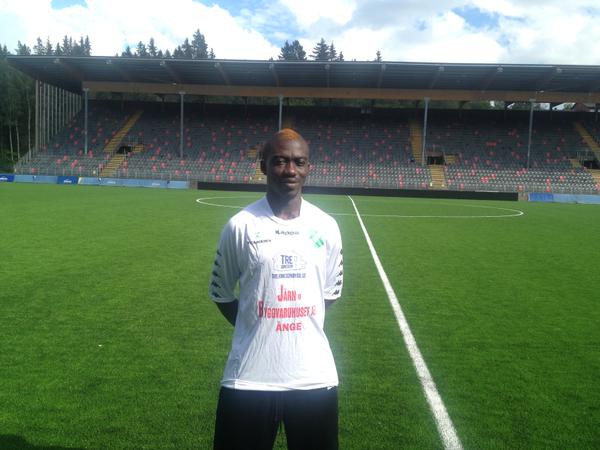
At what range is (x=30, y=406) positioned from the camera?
14.7 ft

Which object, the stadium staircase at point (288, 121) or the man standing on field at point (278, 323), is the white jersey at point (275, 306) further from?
the stadium staircase at point (288, 121)

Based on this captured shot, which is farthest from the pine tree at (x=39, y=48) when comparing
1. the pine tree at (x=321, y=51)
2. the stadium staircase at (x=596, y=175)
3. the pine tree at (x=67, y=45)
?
the stadium staircase at (x=596, y=175)

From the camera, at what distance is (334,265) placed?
9.16ft

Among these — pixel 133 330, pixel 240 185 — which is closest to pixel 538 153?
pixel 240 185

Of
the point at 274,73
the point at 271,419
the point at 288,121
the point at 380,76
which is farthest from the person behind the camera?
the point at 288,121

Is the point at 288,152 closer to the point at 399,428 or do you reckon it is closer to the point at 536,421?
the point at 399,428

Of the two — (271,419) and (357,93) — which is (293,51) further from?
(271,419)

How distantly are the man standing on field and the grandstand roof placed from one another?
43.4m

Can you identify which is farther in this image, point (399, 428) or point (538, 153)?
point (538, 153)

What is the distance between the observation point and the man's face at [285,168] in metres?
2.56

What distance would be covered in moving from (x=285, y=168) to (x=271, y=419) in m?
1.16

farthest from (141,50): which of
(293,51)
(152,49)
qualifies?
(293,51)

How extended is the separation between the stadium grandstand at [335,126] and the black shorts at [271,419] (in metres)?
40.6

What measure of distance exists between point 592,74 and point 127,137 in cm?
4259
